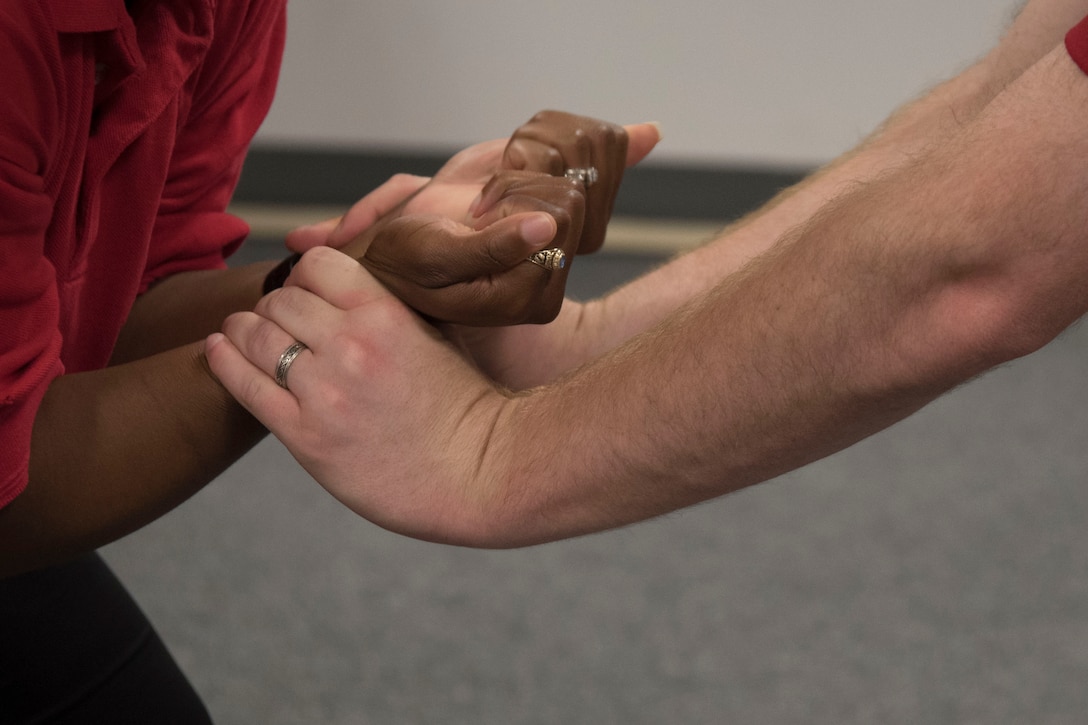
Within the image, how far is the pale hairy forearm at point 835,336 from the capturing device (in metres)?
0.61

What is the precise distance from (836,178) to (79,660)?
2.49 feet

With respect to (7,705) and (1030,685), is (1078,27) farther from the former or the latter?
(1030,685)

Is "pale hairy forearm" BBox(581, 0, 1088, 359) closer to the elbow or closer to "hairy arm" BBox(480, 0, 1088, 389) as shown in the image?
"hairy arm" BBox(480, 0, 1088, 389)

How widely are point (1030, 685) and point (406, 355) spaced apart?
1.28 meters

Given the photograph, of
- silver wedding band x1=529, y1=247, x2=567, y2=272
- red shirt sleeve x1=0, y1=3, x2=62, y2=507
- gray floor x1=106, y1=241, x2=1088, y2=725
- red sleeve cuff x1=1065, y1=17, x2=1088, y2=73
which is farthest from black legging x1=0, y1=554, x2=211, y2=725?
red sleeve cuff x1=1065, y1=17, x2=1088, y2=73

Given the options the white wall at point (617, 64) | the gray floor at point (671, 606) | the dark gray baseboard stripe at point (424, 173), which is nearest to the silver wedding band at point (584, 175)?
the gray floor at point (671, 606)

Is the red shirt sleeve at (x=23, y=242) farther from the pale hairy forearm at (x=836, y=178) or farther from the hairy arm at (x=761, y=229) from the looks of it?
the pale hairy forearm at (x=836, y=178)

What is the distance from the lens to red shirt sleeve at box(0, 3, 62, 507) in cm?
65

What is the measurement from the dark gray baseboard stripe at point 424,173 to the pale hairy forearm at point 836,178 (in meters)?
1.63

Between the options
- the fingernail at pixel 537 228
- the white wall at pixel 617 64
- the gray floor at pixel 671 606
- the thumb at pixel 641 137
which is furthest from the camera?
the white wall at pixel 617 64

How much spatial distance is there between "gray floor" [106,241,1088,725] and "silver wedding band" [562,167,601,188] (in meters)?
0.93

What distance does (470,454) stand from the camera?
0.81m

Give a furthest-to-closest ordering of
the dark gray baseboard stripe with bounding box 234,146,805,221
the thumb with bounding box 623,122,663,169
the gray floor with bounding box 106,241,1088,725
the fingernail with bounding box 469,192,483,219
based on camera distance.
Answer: the dark gray baseboard stripe with bounding box 234,146,805,221, the gray floor with bounding box 106,241,1088,725, the thumb with bounding box 623,122,663,169, the fingernail with bounding box 469,192,483,219

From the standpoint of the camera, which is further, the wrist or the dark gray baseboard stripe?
the dark gray baseboard stripe
